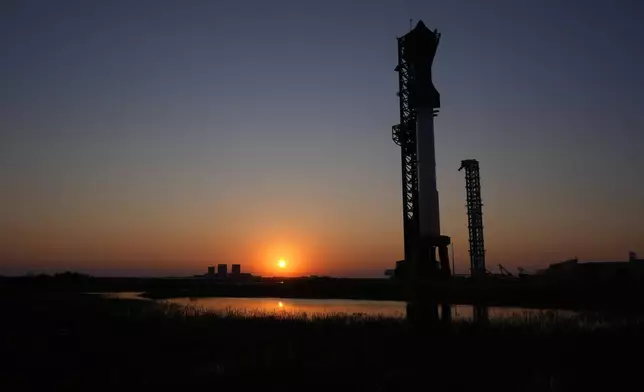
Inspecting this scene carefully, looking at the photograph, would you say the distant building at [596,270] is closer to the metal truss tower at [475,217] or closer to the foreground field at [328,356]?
the metal truss tower at [475,217]

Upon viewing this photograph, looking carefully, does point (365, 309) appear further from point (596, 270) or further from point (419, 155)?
point (596, 270)

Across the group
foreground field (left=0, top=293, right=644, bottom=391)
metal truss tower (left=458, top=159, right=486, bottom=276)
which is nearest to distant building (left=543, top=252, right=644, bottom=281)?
metal truss tower (left=458, top=159, right=486, bottom=276)

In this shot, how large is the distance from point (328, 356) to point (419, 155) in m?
50.9

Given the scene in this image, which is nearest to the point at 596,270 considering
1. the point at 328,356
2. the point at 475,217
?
the point at 475,217

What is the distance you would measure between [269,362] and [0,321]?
24.2 m

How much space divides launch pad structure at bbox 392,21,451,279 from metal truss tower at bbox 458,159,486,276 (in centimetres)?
716

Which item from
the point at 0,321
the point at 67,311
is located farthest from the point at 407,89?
the point at 0,321

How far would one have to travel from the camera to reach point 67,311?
41.2m

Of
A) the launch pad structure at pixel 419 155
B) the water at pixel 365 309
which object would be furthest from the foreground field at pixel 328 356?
the launch pad structure at pixel 419 155

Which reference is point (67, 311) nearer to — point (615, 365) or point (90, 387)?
point (90, 387)

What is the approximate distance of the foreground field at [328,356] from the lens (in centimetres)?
1530

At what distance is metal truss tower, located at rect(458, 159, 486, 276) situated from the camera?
70.4 meters

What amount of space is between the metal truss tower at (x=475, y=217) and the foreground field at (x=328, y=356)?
42.7 metres

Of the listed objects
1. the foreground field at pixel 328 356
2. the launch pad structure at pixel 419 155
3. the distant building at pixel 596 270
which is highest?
the launch pad structure at pixel 419 155
